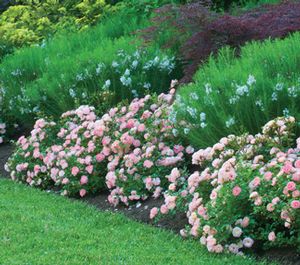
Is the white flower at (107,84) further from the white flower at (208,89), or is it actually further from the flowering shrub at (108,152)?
the white flower at (208,89)

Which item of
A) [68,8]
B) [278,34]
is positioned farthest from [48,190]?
[68,8]

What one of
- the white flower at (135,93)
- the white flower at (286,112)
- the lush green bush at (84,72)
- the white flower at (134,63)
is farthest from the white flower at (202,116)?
the white flower at (134,63)

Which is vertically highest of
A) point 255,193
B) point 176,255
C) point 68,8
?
point 255,193

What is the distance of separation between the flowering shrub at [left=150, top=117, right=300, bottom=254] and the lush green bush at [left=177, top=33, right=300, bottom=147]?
313 mm

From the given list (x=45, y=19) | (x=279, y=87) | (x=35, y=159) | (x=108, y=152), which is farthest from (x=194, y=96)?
(x=45, y=19)

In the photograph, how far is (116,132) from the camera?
27.6ft

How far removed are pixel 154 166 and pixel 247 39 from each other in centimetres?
192

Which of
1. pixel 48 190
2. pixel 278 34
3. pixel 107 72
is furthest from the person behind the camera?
pixel 107 72

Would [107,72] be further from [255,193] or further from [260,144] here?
[255,193]

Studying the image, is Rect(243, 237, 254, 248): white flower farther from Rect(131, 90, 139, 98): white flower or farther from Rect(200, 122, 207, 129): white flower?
Rect(131, 90, 139, 98): white flower

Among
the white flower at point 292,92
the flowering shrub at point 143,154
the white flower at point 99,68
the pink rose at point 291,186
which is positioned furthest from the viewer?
the white flower at point 99,68

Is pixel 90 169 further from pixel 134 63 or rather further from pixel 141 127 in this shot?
pixel 134 63

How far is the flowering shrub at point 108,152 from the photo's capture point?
775 centimetres

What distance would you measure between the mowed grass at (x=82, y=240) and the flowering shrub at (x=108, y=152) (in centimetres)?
44
